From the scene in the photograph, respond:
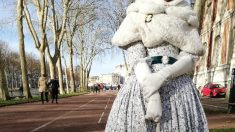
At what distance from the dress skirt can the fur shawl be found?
0.28m

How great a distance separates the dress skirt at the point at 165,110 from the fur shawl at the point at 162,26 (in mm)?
281

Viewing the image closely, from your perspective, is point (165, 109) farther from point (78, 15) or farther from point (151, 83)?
point (78, 15)

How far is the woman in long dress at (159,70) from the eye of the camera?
3037mm

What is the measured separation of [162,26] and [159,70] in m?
0.31

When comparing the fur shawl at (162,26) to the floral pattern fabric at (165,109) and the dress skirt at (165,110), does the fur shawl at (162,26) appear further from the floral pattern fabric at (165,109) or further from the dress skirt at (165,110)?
the dress skirt at (165,110)

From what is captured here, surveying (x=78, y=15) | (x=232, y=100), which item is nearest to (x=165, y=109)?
(x=232, y=100)

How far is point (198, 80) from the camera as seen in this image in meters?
46.6

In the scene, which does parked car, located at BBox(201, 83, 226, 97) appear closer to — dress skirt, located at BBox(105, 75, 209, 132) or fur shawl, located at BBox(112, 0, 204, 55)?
fur shawl, located at BBox(112, 0, 204, 55)

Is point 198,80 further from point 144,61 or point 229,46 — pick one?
point 144,61

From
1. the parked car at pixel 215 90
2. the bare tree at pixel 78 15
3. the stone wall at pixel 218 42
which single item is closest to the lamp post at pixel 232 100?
the stone wall at pixel 218 42

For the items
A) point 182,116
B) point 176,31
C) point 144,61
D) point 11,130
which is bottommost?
point 11,130

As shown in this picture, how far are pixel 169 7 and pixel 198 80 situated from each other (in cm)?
4405

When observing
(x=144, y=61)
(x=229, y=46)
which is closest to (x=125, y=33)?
(x=144, y=61)

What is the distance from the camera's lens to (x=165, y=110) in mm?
3072
